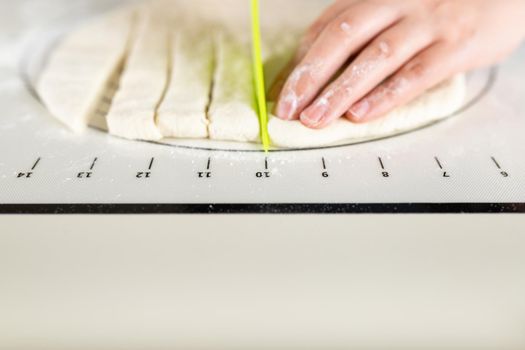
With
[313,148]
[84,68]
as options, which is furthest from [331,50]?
[84,68]

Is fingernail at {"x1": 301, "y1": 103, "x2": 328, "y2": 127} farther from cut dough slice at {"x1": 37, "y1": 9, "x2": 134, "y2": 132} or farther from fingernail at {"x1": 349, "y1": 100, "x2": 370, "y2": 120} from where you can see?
cut dough slice at {"x1": 37, "y1": 9, "x2": 134, "y2": 132}

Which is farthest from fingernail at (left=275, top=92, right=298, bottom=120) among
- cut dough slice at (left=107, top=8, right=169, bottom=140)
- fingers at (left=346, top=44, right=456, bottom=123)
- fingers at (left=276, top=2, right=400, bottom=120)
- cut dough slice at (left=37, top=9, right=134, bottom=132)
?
cut dough slice at (left=37, top=9, right=134, bottom=132)

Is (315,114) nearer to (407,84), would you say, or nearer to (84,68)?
(407,84)

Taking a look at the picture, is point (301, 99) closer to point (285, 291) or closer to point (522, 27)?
point (285, 291)

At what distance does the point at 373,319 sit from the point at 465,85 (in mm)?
732

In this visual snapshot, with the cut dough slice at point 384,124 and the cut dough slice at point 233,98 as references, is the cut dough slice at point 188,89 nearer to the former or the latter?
the cut dough slice at point 233,98

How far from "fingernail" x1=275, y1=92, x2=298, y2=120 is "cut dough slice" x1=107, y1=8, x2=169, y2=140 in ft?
0.73

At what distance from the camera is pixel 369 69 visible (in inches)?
38.2

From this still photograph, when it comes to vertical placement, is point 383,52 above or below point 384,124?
above

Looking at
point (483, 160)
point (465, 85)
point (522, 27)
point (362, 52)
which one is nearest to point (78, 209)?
point (362, 52)

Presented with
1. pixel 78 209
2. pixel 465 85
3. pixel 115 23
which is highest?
pixel 115 23

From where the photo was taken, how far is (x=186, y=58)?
1.21 meters

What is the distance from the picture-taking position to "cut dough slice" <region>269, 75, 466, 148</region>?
0.95 meters

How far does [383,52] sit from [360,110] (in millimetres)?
119
